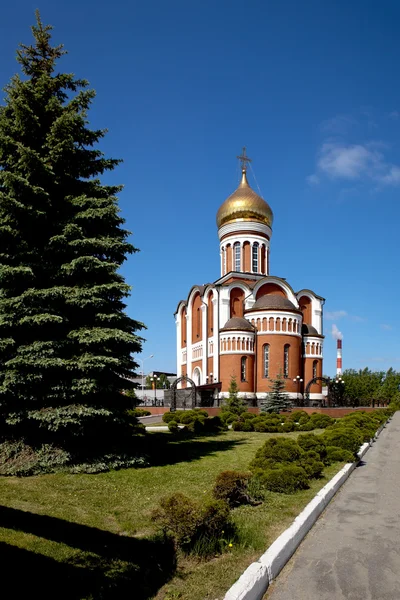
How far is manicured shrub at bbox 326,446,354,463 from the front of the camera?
12141mm

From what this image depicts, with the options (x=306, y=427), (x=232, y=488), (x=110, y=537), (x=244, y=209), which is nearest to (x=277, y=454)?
Answer: (x=232, y=488)

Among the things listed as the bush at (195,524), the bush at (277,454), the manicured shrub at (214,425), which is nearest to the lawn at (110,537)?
the bush at (195,524)

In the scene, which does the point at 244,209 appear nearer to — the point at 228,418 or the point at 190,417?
the point at 228,418

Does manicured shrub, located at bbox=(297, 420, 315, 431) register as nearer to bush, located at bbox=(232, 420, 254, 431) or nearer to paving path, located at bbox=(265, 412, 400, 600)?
bush, located at bbox=(232, 420, 254, 431)

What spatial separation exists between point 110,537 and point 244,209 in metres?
39.2

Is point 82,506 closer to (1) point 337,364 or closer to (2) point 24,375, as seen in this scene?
(2) point 24,375

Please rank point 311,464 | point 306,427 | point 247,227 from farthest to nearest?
point 247,227
point 306,427
point 311,464

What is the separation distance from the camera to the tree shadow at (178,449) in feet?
38.7

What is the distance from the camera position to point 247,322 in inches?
1478

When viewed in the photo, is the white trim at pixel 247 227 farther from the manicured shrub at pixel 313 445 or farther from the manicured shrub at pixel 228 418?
the manicured shrub at pixel 313 445

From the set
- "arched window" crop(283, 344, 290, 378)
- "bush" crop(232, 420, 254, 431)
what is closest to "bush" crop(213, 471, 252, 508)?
"bush" crop(232, 420, 254, 431)

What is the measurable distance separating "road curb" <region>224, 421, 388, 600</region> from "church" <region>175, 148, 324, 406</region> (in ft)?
91.7

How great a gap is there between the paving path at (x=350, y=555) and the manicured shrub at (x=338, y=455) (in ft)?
8.08

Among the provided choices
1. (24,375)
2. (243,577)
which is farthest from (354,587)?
(24,375)
